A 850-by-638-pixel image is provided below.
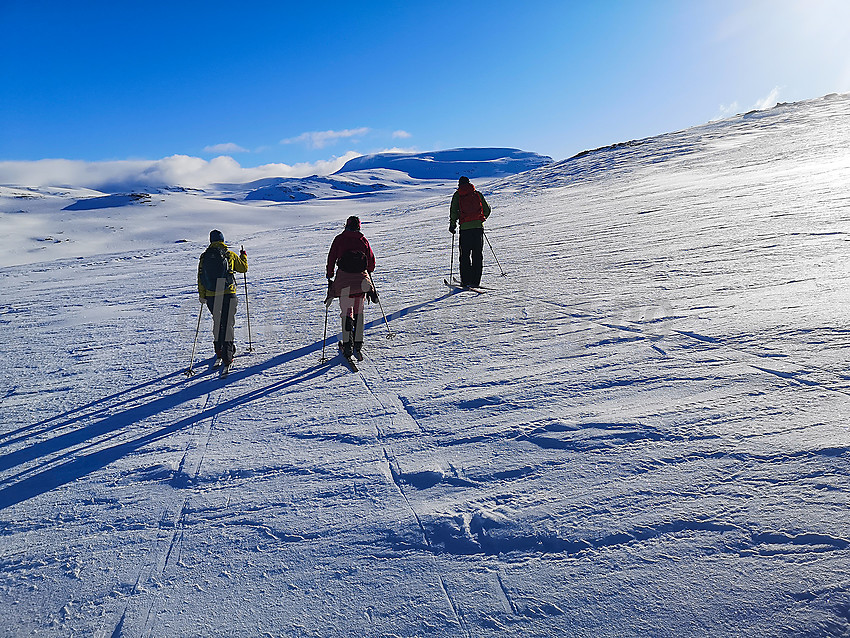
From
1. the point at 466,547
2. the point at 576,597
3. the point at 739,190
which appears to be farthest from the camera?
the point at 739,190

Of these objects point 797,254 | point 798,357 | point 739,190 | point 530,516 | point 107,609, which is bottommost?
point 107,609

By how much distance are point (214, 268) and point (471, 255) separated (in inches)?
190

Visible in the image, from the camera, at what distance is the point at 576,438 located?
12.0 feet

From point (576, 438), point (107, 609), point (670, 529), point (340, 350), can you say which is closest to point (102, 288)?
point (340, 350)

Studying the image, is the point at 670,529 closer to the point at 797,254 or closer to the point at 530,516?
the point at 530,516

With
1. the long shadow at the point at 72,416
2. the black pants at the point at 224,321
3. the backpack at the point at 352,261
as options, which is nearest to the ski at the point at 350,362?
the backpack at the point at 352,261

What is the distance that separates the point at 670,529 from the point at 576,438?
1.03 m

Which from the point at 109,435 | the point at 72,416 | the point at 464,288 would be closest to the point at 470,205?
the point at 464,288

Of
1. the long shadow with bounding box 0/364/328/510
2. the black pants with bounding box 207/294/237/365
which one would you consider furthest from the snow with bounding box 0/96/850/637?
Answer: the black pants with bounding box 207/294/237/365

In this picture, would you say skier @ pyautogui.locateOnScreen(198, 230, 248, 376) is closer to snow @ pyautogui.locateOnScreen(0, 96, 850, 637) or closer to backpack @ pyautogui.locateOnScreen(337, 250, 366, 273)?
snow @ pyautogui.locateOnScreen(0, 96, 850, 637)

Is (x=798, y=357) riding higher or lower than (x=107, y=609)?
higher

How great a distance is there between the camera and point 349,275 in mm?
5938

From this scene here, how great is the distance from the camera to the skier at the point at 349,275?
591cm

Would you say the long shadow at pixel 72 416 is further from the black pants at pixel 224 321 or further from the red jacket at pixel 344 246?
the red jacket at pixel 344 246
